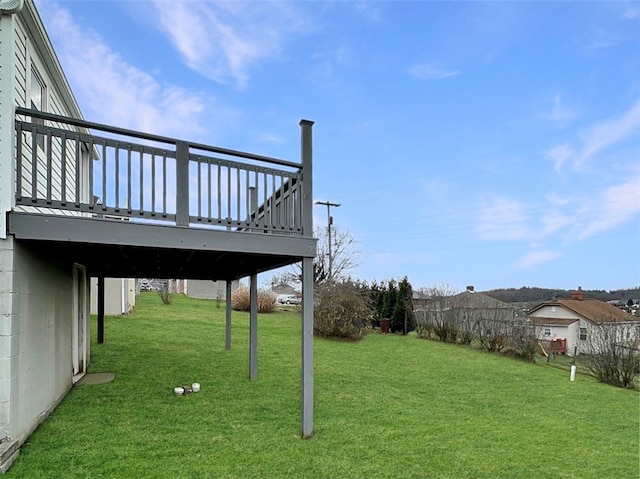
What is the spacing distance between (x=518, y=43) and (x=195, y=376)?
10767mm

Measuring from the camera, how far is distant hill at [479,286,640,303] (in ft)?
64.5

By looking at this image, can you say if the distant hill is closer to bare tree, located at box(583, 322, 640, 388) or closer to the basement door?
bare tree, located at box(583, 322, 640, 388)

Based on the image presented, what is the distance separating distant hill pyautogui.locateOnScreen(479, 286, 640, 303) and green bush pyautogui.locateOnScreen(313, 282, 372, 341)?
24.7ft

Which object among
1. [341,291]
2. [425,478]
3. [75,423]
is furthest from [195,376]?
[341,291]

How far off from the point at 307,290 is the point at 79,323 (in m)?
4.79

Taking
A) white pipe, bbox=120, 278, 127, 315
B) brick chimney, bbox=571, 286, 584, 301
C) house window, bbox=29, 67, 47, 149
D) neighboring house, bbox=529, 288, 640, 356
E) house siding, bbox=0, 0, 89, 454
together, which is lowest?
neighboring house, bbox=529, 288, 640, 356

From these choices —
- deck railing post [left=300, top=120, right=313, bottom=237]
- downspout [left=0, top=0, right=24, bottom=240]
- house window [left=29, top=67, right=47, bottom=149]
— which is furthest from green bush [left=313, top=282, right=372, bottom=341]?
downspout [left=0, top=0, right=24, bottom=240]

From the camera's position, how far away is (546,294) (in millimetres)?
24859

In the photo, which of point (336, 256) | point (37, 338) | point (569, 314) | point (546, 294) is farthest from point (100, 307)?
point (546, 294)

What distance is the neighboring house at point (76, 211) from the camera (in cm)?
377

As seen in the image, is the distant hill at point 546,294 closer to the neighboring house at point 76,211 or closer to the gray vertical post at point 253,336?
the gray vertical post at point 253,336

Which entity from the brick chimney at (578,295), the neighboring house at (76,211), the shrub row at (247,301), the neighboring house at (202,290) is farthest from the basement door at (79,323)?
the brick chimney at (578,295)

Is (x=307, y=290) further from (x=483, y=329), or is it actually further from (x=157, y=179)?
(x=483, y=329)

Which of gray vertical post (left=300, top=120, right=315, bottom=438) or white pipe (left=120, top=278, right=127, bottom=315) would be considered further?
white pipe (left=120, top=278, right=127, bottom=315)
